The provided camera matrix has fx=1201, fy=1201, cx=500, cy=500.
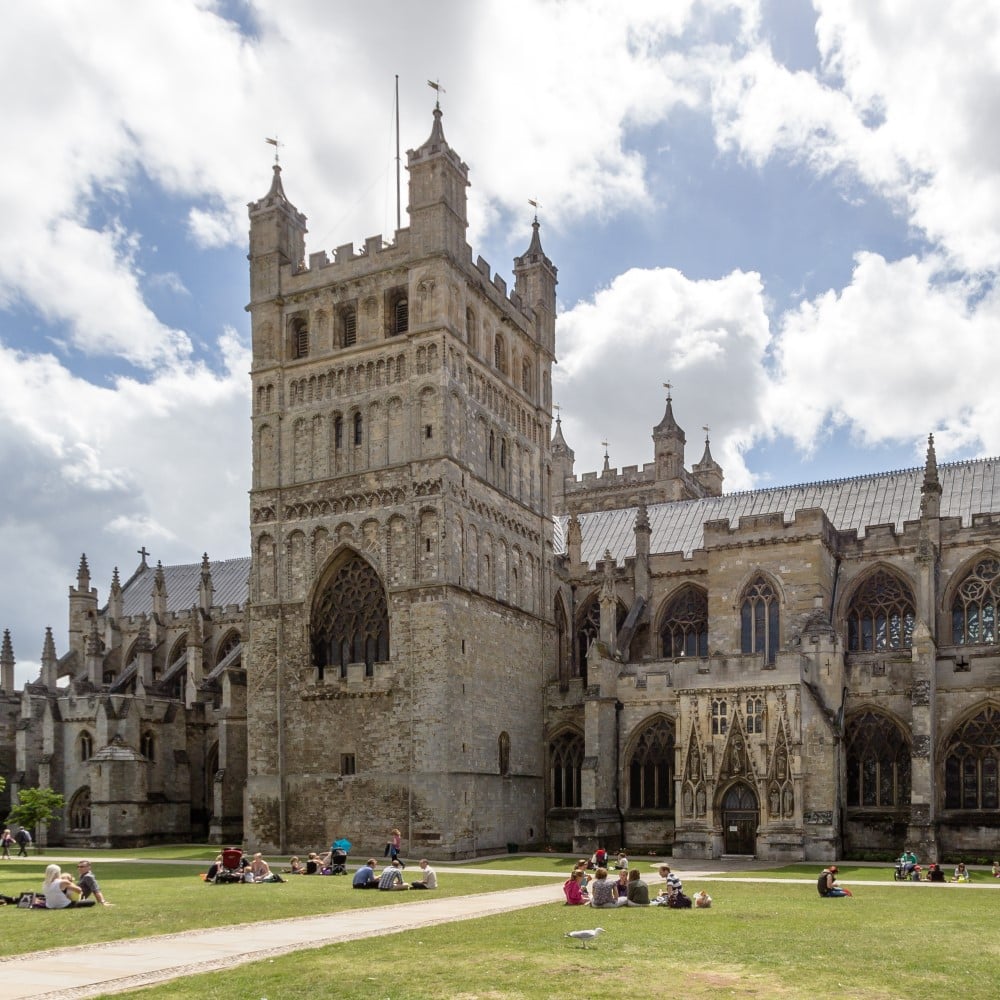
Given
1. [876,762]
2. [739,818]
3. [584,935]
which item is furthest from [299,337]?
[584,935]

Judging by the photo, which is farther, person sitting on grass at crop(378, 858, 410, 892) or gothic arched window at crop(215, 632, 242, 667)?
gothic arched window at crop(215, 632, 242, 667)

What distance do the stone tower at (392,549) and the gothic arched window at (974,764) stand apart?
15286 mm

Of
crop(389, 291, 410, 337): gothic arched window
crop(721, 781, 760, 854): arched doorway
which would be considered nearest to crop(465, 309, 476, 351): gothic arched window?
crop(389, 291, 410, 337): gothic arched window

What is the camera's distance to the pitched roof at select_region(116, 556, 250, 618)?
69.3 meters

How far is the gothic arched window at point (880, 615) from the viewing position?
45.5 meters

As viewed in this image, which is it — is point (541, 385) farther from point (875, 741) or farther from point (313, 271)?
point (875, 741)

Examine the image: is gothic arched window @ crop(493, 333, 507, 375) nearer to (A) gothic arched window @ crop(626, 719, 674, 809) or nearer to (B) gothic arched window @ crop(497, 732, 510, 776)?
(B) gothic arched window @ crop(497, 732, 510, 776)

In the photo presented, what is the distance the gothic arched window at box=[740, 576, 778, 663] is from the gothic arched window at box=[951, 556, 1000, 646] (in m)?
6.49

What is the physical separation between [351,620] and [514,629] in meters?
6.41

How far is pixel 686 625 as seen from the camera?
50.0m

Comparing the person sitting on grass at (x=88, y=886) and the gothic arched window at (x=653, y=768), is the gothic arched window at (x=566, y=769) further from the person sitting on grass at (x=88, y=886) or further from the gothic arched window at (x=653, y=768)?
the person sitting on grass at (x=88, y=886)

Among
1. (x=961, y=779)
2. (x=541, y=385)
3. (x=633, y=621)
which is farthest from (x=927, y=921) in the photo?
(x=541, y=385)

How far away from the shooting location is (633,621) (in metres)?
49.6

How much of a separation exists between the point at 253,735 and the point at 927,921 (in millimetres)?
28690
